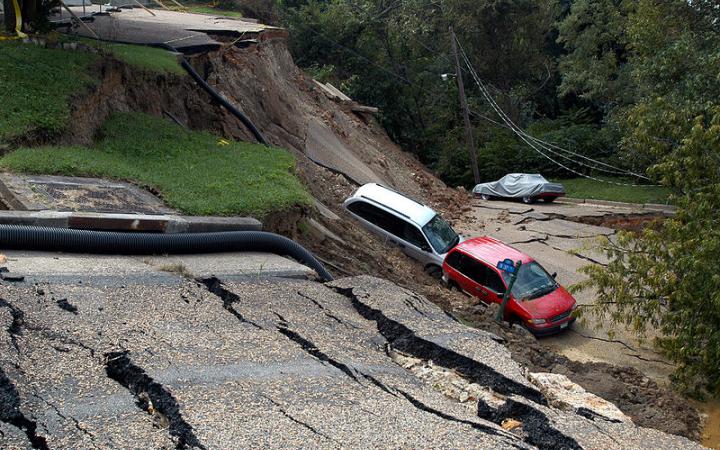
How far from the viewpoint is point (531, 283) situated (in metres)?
16.2

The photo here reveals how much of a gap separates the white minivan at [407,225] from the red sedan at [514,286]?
2.67 ft

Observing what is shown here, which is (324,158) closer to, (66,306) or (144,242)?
(144,242)

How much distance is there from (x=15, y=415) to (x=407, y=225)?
12.7 metres

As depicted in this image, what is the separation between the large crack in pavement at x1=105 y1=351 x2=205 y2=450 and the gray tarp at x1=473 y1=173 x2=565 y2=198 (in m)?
23.1

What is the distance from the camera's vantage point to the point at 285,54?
86.4ft

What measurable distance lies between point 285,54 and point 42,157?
600 inches

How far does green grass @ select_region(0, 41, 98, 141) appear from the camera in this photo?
507 inches

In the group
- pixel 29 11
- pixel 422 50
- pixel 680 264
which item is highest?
pixel 29 11

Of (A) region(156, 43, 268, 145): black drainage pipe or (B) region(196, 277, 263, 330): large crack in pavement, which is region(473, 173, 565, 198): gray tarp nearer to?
(A) region(156, 43, 268, 145): black drainage pipe

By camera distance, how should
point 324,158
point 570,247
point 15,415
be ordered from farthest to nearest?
point 324,158
point 570,247
point 15,415

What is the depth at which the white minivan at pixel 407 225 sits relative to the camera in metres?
17.8

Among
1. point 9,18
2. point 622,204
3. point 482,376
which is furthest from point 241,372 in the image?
point 622,204

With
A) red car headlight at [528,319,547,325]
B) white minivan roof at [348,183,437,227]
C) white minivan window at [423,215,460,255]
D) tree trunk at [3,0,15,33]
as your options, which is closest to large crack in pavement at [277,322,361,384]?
red car headlight at [528,319,547,325]

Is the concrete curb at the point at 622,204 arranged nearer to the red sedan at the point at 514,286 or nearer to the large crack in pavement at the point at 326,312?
the red sedan at the point at 514,286
